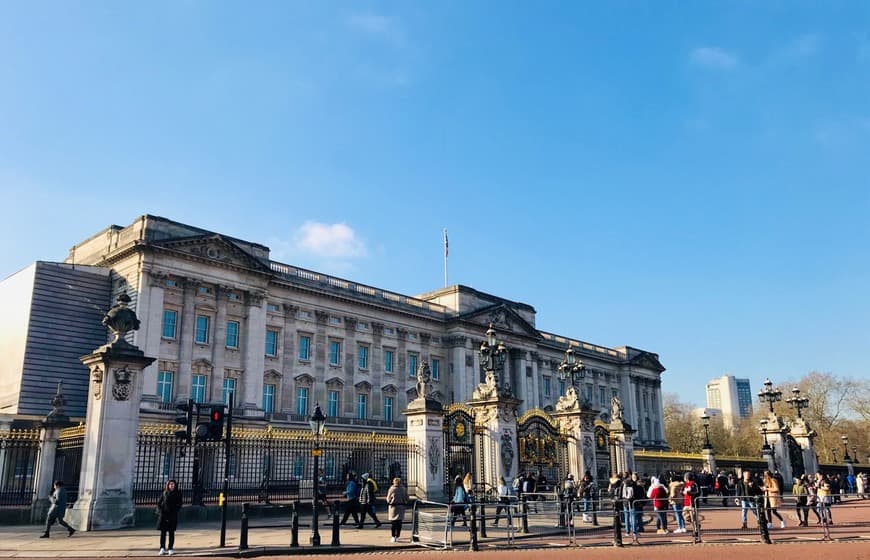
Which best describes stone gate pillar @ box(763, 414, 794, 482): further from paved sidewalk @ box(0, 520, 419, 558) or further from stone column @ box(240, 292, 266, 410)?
stone column @ box(240, 292, 266, 410)

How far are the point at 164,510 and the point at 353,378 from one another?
4488 centimetres

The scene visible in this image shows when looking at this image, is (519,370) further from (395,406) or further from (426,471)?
(426,471)

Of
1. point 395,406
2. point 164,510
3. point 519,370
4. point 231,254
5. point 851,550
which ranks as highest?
point 231,254

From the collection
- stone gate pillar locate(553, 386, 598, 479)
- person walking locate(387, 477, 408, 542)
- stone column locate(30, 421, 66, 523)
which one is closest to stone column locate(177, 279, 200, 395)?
stone column locate(30, 421, 66, 523)

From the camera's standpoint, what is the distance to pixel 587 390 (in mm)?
87312

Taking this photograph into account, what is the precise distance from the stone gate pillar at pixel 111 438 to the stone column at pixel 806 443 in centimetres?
3919

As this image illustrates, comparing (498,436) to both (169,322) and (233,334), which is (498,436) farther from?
(233,334)

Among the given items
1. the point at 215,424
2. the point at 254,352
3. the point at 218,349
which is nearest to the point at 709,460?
the point at 254,352

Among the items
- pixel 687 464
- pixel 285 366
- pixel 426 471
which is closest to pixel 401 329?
pixel 285 366

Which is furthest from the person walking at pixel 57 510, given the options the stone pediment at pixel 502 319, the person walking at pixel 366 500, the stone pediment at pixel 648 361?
the stone pediment at pixel 648 361

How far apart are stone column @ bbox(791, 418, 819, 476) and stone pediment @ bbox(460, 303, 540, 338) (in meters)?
30.7

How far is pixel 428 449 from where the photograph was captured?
22.4m

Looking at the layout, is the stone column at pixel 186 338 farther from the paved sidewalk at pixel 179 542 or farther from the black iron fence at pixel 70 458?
the paved sidewalk at pixel 179 542

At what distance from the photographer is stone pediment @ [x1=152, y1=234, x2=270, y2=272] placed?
4728 centimetres
